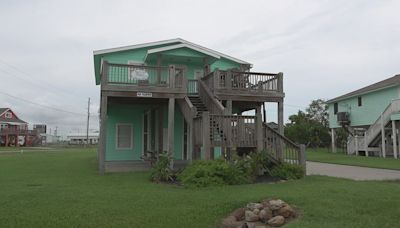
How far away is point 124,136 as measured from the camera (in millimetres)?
20406

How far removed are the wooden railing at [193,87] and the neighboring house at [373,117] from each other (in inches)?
638

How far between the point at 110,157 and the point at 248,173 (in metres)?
9.90

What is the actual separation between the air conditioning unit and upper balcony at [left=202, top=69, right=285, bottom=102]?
821 inches

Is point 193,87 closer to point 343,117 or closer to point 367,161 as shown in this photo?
point 367,161

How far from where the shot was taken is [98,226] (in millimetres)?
6957

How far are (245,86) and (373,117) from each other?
19979 mm

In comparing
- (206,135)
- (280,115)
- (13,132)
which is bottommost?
(206,135)

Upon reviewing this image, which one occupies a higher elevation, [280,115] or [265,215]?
[280,115]

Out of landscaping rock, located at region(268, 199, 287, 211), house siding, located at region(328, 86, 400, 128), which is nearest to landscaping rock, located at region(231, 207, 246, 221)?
landscaping rock, located at region(268, 199, 287, 211)

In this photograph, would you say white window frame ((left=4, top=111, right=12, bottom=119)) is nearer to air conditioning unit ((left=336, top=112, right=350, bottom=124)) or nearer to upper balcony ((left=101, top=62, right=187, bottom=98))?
air conditioning unit ((left=336, top=112, right=350, bottom=124))

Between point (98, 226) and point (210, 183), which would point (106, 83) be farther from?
point (98, 226)

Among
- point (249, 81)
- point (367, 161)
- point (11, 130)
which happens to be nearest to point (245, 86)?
point (249, 81)

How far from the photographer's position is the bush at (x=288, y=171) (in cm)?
1288

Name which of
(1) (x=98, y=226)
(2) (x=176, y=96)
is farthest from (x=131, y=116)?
(1) (x=98, y=226)
